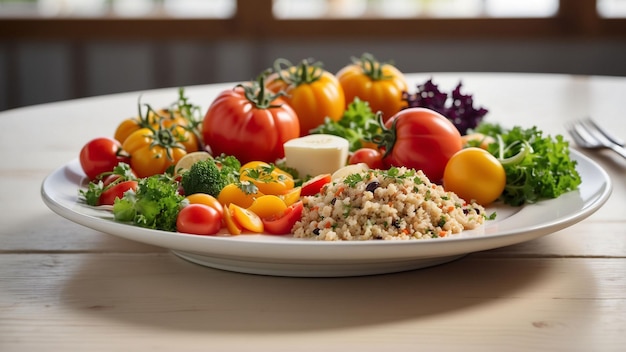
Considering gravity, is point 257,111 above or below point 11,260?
above

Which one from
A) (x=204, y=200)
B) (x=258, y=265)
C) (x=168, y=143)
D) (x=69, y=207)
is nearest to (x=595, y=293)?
(x=258, y=265)

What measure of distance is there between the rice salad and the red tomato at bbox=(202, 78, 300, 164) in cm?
46

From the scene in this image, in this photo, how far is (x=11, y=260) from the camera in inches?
51.4

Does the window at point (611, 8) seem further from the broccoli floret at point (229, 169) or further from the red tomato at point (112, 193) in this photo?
the red tomato at point (112, 193)

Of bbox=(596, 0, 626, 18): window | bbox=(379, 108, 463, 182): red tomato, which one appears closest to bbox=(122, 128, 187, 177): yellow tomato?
bbox=(379, 108, 463, 182): red tomato

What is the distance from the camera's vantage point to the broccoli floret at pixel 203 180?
1433 mm

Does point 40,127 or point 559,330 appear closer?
point 559,330

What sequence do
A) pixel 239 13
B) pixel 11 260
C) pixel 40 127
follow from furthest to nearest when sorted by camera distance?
pixel 239 13
pixel 40 127
pixel 11 260

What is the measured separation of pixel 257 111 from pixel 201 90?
1043 mm

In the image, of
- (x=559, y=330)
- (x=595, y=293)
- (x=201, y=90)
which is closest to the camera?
(x=559, y=330)

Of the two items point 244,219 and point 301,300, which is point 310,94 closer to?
point 244,219

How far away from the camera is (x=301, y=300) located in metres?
1.12

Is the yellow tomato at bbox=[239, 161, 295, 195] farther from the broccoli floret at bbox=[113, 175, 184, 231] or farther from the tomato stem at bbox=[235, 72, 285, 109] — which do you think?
the tomato stem at bbox=[235, 72, 285, 109]

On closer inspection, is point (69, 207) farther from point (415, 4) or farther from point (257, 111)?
point (415, 4)
